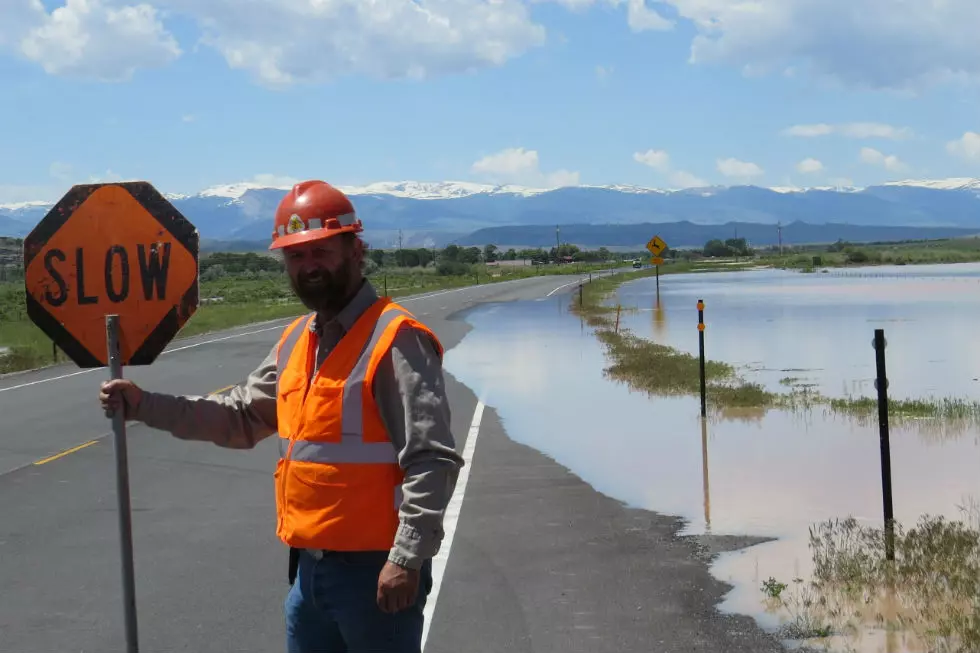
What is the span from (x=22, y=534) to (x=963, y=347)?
75.8ft

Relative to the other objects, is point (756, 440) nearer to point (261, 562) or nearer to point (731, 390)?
point (731, 390)

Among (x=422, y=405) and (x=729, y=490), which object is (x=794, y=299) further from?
(x=422, y=405)

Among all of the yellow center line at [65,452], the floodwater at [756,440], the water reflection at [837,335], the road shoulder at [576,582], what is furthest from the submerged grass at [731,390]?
the yellow center line at [65,452]

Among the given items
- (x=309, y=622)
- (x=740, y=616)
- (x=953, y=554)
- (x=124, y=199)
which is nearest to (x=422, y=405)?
(x=309, y=622)

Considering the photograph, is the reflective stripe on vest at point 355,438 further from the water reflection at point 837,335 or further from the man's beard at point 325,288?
the water reflection at point 837,335

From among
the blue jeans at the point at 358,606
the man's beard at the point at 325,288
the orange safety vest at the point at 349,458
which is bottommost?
the blue jeans at the point at 358,606

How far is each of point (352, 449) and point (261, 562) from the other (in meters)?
4.43

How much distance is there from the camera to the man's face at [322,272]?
143 inches

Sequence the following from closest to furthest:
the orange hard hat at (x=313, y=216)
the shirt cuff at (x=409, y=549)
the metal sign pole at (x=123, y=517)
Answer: the shirt cuff at (x=409, y=549) → the orange hard hat at (x=313, y=216) → the metal sign pole at (x=123, y=517)

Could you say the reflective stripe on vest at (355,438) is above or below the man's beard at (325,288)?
below

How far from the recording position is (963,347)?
1060 inches

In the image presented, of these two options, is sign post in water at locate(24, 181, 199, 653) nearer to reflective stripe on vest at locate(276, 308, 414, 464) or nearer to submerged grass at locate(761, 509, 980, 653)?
reflective stripe on vest at locate(276, 308, 414, 464)

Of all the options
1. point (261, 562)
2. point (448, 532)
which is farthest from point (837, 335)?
point (261, 562)

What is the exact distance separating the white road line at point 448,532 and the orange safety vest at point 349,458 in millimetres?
911
